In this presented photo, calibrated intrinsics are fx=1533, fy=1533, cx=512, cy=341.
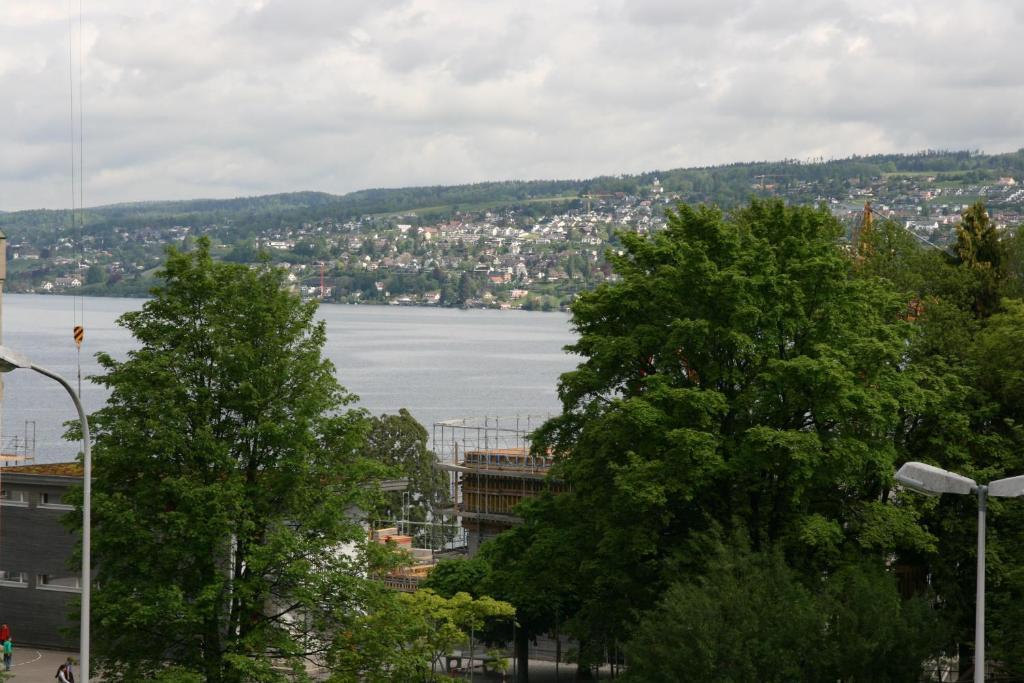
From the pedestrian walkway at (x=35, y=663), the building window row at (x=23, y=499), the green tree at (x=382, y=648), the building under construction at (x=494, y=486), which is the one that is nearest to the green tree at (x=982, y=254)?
the building under construction at (x=494, y=486)

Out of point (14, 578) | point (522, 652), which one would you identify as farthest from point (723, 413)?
point (14, 578)

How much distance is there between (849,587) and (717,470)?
15.2 ft

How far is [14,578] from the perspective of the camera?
161 ft

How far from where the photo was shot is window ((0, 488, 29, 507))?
4825cm

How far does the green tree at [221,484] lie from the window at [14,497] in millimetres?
17987

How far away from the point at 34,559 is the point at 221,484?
2077 cm

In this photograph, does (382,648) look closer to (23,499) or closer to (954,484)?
(954,484)

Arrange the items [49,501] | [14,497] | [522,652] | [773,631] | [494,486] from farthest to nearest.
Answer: [494,486]
[14,497]
[49,501]
[522,652]
[773,631]

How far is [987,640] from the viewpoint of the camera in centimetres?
3369

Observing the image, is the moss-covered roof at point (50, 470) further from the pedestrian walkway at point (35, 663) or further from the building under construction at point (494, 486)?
the building under construction at point (494, 486)

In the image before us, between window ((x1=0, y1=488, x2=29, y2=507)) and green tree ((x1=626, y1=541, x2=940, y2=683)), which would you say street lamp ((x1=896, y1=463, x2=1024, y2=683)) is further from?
window ((x1=0, y1=488, x2=29, y2=507))

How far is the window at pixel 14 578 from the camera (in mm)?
48750

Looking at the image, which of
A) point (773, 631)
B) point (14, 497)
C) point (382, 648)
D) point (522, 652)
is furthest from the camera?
point (14, 497)

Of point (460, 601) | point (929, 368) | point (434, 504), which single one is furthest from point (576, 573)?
point (434, 504)
